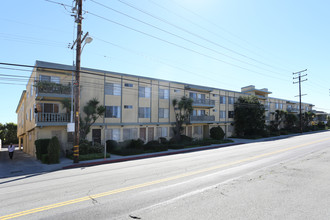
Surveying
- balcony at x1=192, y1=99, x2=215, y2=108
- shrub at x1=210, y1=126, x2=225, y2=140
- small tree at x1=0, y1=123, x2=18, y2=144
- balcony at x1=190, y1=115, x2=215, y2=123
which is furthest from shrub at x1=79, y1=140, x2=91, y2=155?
small tree at x1=0, y1=123, x2=18, y2=144

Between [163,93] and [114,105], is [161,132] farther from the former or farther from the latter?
[114,105]

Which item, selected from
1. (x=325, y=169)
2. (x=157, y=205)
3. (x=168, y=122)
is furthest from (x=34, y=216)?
(x=168, y=122)

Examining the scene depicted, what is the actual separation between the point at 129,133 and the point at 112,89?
18.4 feet

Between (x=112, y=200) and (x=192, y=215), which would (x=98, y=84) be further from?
(x=192, y=215)

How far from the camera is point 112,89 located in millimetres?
22500

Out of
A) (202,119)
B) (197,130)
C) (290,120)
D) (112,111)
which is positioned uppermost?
(112,111)

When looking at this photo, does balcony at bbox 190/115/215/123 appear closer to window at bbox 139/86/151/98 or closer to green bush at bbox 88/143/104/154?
window at bbox 139/86/151/98

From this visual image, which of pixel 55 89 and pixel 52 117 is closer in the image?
pixel 55 89

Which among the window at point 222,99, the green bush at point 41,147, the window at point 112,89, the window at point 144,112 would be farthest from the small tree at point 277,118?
the green bush at point 41,147

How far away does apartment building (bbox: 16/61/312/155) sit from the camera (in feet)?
59.4

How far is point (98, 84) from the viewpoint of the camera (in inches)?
841

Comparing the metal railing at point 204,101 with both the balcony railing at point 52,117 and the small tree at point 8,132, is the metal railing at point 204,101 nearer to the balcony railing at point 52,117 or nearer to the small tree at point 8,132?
the balcony railing at point 52,117

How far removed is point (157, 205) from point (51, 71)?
58.5ft

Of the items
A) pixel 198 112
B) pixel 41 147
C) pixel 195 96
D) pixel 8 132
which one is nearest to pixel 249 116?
pixel 198 112
